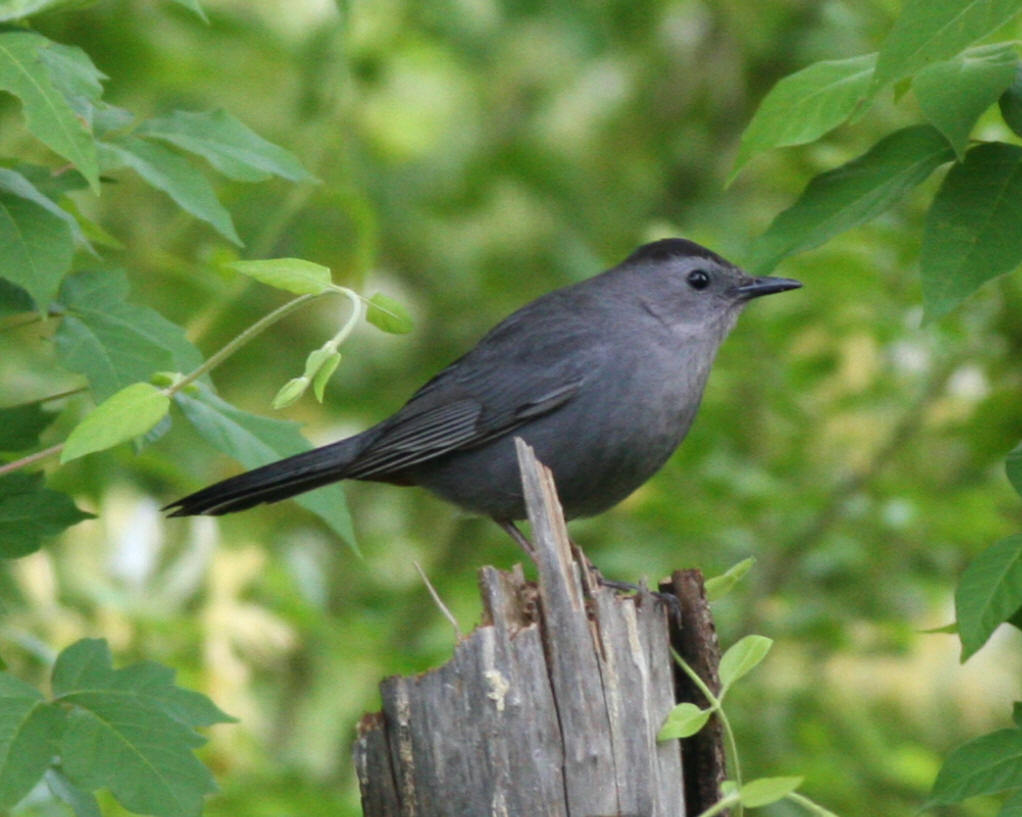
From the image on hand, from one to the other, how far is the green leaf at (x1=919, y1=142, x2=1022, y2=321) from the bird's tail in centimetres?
163

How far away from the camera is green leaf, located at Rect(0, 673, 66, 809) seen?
215 centimetres

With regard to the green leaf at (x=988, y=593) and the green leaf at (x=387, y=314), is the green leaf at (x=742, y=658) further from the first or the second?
the green leaf at (x=387, y=314)

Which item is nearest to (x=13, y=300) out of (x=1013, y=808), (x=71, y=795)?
(x=71, y=795)

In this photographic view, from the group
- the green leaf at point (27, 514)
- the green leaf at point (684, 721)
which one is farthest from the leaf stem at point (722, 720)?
the green leaf at point (27, 514)

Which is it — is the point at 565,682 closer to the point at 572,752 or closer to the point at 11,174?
the point at 572,752

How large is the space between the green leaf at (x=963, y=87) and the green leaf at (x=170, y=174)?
122 cm

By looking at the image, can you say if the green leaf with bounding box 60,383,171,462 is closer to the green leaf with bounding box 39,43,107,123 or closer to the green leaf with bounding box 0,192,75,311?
the green leaf with bounding box 0,192,75,311

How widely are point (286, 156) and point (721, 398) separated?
296 cm

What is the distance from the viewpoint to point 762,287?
4395mm

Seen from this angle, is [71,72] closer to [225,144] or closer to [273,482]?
[225,144]

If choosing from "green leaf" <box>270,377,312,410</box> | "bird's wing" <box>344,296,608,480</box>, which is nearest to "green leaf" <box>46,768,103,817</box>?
"green leaf" <box>270,377,312,410</box>

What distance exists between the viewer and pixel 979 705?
570cm

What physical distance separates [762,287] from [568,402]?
0.80 m

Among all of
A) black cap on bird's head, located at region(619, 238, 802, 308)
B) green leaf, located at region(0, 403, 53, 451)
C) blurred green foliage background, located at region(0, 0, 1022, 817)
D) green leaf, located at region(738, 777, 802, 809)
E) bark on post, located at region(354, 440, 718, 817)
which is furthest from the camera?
blurred green foliage background, located at region(0, 0, 1022, 817)
